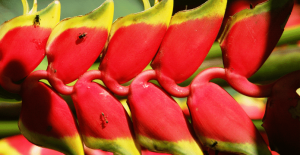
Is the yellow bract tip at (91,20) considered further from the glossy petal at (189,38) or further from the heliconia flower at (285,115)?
the heliconia flower at (285,115)

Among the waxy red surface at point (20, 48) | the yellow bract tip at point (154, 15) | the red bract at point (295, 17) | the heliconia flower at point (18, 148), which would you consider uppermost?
the yellow bract tip at point (154, 15)

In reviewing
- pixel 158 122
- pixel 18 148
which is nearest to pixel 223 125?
pixel 158 122

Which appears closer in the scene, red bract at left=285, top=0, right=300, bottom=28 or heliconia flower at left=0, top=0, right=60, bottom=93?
heliconia flower at left=0, top=0, right=60, bottom=93

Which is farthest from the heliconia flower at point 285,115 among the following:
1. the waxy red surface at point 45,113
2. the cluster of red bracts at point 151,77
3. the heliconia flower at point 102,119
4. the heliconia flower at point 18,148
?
the heliconia flower at point 18,148

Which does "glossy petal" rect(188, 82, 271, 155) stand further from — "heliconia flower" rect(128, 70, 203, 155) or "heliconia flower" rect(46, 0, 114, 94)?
"heliconia flower" rect(46, 0, 114, 94)

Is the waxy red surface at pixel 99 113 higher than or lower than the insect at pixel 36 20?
lower

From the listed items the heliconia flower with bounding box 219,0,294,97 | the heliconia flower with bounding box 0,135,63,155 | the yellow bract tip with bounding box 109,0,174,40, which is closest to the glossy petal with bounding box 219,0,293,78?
the heliconia flower with bounding box 219,0,294,97

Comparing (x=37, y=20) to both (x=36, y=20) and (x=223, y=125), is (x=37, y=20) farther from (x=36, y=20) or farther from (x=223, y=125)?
(x=223, y=125)
